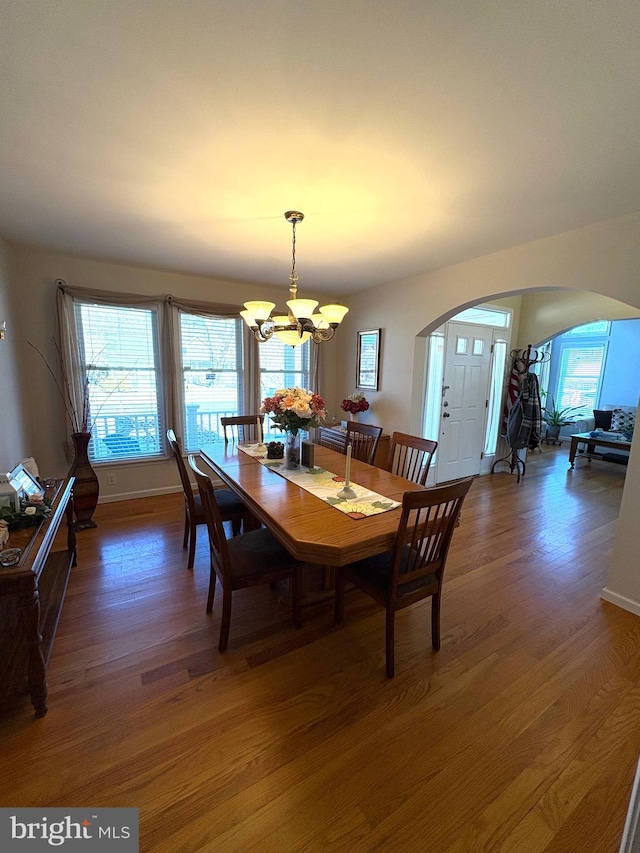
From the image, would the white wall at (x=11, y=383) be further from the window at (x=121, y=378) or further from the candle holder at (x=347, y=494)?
the candle holder at (x=347, y=494)

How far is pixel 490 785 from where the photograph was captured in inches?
48.3

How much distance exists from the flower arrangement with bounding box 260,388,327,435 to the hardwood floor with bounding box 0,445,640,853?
1154 millimetres

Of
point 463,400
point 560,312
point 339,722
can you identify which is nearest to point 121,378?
A: point 339,722

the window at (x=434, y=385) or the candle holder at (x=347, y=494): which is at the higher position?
the window at (x=434, y=385)

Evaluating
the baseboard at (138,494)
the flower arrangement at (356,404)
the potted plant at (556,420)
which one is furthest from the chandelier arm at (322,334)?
the potted plant at (556,420)

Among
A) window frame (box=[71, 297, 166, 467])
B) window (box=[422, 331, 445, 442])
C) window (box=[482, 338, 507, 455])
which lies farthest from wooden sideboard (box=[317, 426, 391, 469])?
window frame (box=[71, 297, 166, 467])

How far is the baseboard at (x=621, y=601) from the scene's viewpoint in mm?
2125

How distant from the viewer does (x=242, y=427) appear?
3.87m

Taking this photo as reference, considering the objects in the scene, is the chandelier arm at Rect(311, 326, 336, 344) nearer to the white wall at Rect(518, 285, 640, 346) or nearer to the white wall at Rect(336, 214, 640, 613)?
the white wall at Rect(336, 214, 640, 613)

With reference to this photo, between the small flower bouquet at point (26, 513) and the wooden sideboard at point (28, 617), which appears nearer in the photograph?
the wooden sideboard at point (28, 617)

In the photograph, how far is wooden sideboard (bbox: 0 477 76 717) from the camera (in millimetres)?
1326

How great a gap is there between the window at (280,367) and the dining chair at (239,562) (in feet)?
7.94

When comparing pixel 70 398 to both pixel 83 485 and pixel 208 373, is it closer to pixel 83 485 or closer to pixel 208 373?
pixel 83 485

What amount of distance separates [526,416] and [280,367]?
136 inches
